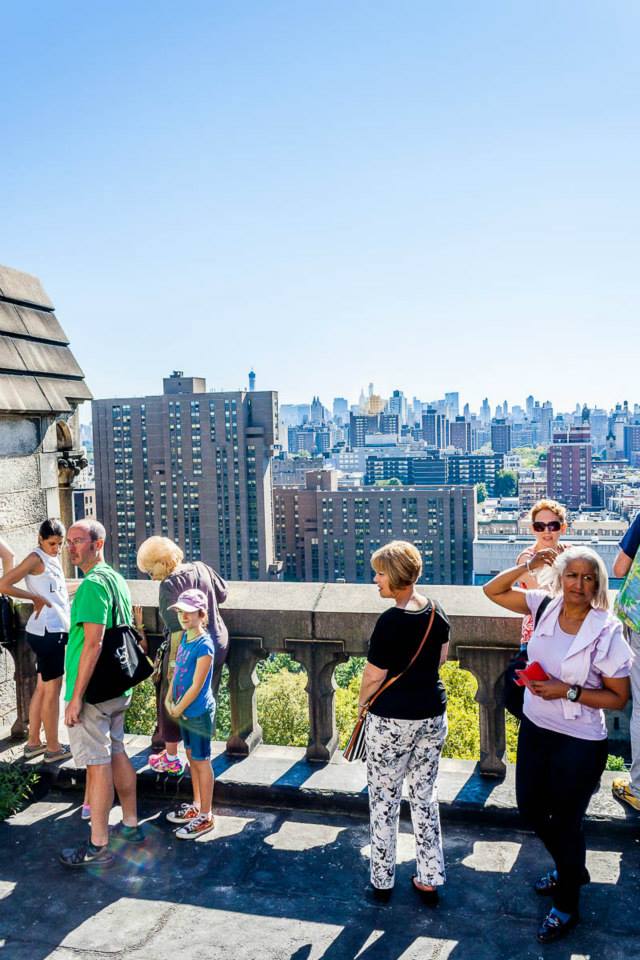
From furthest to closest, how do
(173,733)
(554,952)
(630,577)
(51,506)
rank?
(51,506) → (173,733) → (630,577) → (554,952)

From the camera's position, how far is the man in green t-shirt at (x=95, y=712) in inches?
140

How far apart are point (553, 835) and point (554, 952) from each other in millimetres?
393

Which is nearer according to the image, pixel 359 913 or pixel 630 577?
pixel 359 913

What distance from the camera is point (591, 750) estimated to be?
3.05m

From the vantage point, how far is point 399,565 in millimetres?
3133

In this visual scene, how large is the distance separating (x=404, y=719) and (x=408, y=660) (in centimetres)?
24

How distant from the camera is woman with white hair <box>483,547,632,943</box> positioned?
300cm

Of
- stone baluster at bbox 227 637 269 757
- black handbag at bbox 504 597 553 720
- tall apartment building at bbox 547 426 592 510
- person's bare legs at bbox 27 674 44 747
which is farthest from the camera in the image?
tall apartment building at bbox 547 426 592 510

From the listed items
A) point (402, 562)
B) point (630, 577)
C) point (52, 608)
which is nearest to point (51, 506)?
point (52, 608)

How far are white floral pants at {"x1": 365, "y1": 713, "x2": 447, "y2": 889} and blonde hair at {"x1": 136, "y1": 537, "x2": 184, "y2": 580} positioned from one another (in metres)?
1.26

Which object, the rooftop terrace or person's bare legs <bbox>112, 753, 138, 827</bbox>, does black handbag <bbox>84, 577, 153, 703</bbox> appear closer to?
person's bare legs <bbox>112, 753, 138, 827</bbox>

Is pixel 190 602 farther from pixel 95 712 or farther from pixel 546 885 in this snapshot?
pixel 546 885

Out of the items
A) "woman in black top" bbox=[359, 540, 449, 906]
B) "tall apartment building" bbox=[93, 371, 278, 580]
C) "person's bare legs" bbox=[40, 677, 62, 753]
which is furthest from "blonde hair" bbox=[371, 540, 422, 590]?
"tall apartment building" bbox=[93, 371, 278, 580]

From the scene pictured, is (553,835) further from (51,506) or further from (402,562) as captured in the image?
(51,506)
